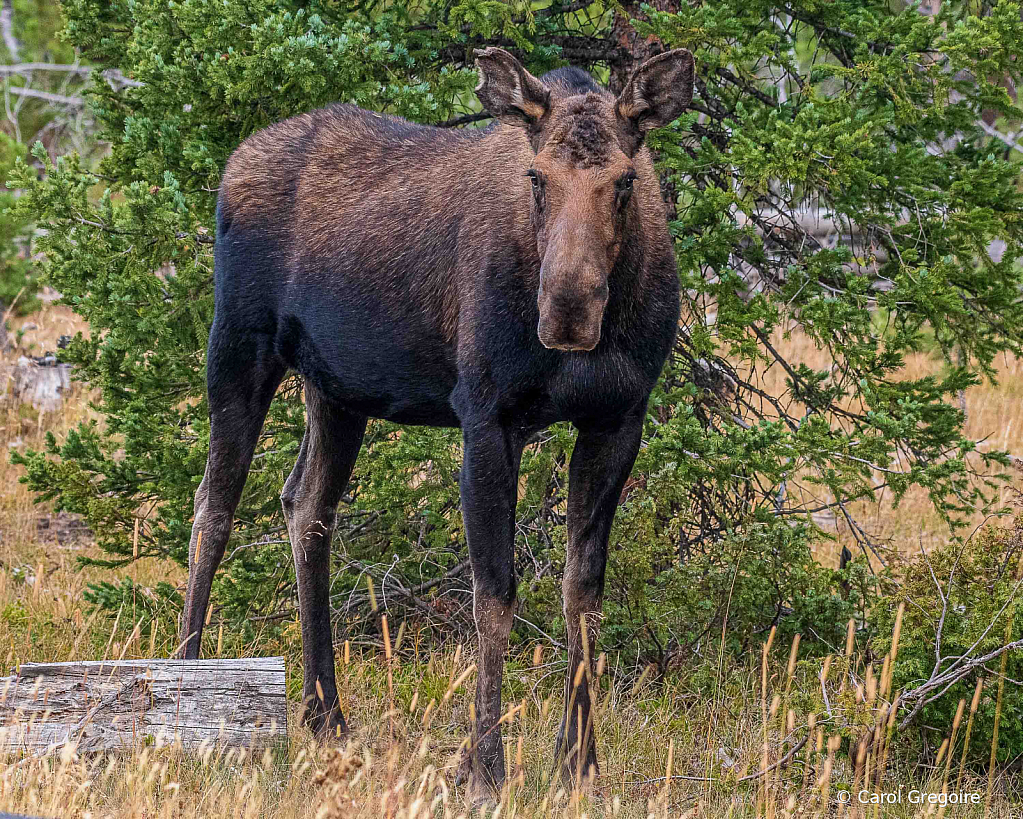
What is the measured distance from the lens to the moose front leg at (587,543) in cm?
488

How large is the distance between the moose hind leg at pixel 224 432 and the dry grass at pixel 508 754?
549 mm

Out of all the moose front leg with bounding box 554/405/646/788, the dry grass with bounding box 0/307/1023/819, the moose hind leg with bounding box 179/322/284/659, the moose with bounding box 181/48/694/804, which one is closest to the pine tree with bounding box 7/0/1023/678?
the dry grass with bounding box 0/307/1023/819

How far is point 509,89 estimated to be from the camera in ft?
14.8

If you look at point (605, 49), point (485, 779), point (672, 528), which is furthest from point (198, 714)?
point (605, 49)

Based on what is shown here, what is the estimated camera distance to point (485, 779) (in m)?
4.70

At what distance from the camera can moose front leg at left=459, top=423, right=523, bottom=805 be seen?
15.5ft

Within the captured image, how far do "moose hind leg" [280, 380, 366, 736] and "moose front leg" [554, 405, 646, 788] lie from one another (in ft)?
4.70

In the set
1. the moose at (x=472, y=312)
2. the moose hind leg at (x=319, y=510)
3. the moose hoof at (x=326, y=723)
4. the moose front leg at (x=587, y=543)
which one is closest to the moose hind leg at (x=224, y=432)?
the moose at (x=472, y=312)

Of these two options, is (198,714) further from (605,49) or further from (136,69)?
(605,49)

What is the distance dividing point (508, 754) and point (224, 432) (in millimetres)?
2397

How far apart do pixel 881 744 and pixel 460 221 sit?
294 cm

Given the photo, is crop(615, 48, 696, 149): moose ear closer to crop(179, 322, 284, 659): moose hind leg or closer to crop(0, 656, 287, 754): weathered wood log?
crop(179, 322, 284, 659): moose hind leg

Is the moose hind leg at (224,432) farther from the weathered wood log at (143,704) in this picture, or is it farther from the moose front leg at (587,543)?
the moose front leg at (587,543)

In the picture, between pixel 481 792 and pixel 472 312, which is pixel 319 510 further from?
pixel 481 792
